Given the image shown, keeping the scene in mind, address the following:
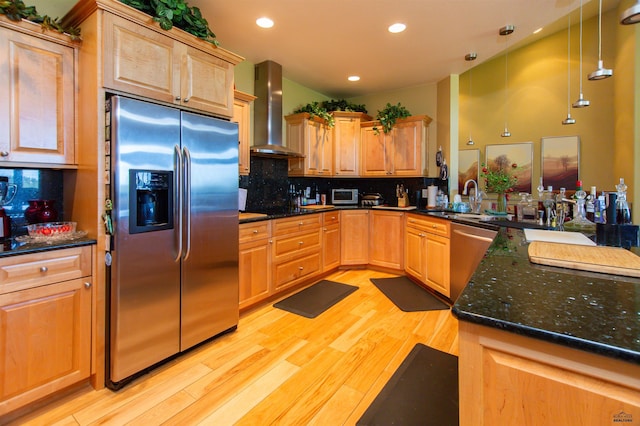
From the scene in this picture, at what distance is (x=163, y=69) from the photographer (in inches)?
80.0

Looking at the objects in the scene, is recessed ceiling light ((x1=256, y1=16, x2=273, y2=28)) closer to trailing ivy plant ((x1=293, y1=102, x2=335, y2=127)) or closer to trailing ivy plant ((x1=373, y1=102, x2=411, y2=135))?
trailing ivy plant ((x1=293, y1=102, x2=335, y2=127))

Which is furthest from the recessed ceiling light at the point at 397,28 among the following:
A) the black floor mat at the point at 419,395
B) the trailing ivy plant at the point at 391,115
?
the black floor mat at the point at 419,395

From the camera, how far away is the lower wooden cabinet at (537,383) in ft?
2.02

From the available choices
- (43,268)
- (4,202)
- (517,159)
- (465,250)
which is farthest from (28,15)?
(517,159)

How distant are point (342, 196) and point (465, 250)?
7.32 feet

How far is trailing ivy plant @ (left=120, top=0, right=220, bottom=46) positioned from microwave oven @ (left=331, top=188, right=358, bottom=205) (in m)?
2.89

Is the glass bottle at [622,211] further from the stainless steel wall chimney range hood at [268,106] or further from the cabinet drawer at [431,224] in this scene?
the stainless steel wall chimney range hood at [268,106]

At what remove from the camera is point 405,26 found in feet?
9.30

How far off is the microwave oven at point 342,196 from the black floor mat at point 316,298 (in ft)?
4.61

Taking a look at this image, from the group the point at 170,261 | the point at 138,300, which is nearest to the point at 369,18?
the point at 170,261

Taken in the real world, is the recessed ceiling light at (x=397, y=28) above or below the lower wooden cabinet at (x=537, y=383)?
above

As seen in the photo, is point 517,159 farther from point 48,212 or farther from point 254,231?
point 48,212

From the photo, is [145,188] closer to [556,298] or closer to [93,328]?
[93,328]

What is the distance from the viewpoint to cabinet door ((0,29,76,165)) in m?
1.70
